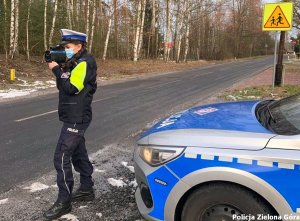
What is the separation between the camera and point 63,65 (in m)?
3.95

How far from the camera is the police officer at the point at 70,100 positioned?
3.88 metres

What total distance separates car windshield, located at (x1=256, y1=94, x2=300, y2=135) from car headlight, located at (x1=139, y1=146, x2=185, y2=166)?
809 mm

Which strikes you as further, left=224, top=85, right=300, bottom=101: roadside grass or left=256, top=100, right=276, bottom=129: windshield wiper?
left=224, top=85, right=300, bottom=101: roadside grass

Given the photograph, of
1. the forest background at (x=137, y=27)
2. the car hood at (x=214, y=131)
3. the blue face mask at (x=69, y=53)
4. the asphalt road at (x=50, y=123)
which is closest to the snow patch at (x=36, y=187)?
the asphalt road at (x=50, y=123)

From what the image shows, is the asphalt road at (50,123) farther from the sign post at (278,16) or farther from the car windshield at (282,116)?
the sign post at (278,16)

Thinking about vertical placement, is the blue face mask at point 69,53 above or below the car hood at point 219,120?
above

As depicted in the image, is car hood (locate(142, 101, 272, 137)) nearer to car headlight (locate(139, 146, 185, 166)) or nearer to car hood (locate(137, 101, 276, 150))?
car hood (locate(137, 101, 276, 150))

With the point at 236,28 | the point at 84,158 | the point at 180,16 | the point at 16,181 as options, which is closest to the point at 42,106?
the point at 16,181

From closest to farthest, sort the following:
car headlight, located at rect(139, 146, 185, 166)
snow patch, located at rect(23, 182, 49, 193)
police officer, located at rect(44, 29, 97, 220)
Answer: car headlight, located at rect(139, 146, 185, 166) → police officer, located at rect(44, 29, 97, 220) → snow patch, located at rect(23, 182, 49, 193)

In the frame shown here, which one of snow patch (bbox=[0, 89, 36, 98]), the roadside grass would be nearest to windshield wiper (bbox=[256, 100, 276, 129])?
the roadside grass

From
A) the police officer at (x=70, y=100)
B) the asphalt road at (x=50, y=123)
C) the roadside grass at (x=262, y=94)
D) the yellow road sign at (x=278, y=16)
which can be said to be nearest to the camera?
the police officer at (x=70, y=100)

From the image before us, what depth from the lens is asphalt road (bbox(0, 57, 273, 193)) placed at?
5758 mm

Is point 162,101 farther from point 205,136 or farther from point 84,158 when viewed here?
point 205,136

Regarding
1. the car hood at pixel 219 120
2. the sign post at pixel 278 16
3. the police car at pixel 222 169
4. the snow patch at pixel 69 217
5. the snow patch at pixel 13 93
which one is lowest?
the snow patch at pixel 69 217
